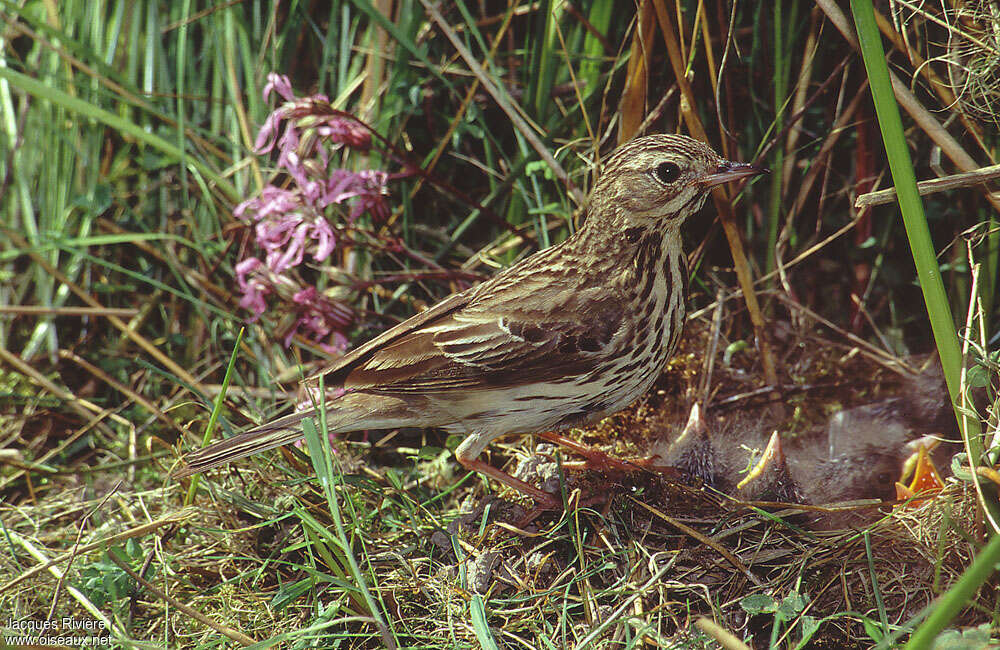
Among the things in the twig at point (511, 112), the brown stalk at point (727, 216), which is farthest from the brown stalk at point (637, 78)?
the twig at point (511, 112)

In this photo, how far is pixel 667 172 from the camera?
2.88m

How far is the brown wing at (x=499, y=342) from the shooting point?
2.93 metres

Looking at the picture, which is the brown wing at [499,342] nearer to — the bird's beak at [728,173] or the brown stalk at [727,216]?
the bird's beak at [728,173]

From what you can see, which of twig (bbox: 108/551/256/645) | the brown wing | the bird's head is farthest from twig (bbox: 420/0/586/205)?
twig (bbox: 108/551/256/645)

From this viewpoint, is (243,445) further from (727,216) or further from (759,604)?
(727,216)

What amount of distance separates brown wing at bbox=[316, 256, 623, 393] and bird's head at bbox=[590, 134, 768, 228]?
0.95 ft

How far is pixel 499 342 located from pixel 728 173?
36.0 inches

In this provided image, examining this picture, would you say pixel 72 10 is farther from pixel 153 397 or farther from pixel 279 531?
pixel 279 531

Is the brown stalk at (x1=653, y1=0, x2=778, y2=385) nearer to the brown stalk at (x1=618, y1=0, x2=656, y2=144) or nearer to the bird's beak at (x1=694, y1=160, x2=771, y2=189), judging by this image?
the brown stalk at (x1=618, y1=0, x2=656, y2=144)

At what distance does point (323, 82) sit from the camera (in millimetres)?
4047

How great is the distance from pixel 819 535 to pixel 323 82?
281 cm

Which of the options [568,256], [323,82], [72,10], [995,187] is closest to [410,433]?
[568,256]

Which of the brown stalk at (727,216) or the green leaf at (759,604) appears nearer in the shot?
the green leaf at (759,604)

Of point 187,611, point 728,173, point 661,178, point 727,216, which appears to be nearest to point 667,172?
point 661,178
